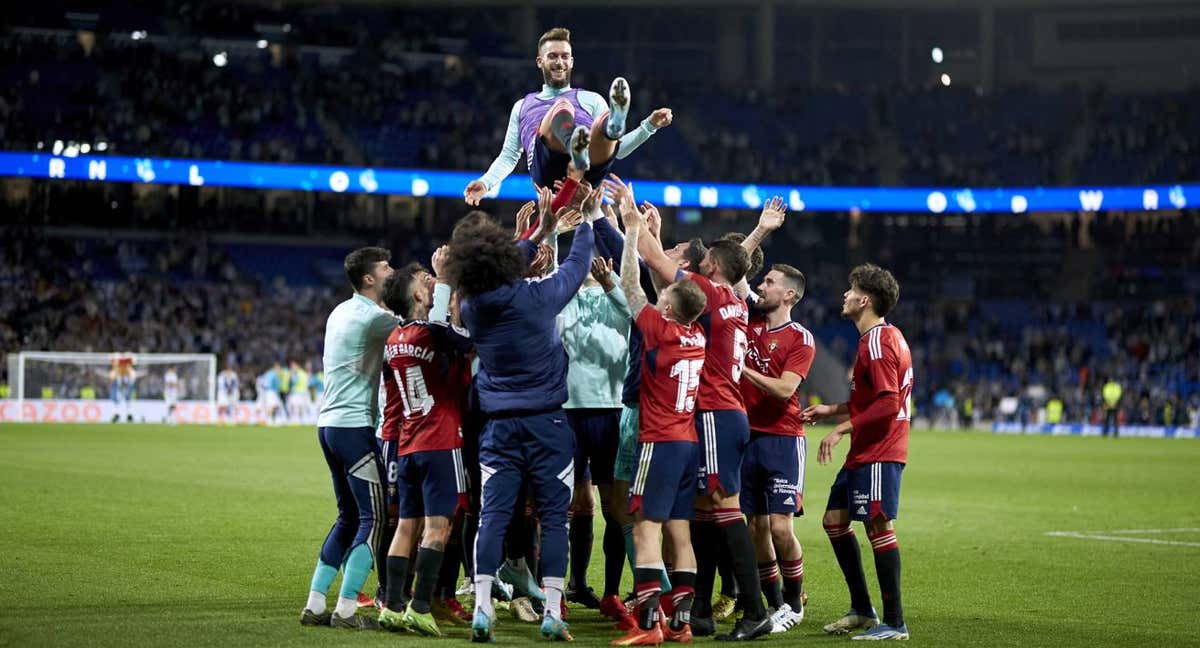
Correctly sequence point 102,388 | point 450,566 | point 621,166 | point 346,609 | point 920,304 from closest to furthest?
point 346,609
point 450,566
point 102,388
point 621,166
point 920,304

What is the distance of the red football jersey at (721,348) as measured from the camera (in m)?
8.62

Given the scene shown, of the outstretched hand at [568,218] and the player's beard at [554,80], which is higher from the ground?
the player's beard at [554,80]

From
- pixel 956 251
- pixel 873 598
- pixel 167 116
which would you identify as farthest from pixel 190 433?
pixel 956 251

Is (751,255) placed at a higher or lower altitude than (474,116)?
lower

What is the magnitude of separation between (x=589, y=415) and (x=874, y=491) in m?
1.83

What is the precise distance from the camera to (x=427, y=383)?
8.49m

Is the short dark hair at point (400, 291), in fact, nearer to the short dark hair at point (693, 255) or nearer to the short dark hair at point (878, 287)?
the short dark hair at point (693, 255)

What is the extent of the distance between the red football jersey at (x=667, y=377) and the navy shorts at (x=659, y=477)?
57 millimetres

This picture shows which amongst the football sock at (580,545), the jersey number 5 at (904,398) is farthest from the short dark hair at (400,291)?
the jersey number 5 at (904,398)

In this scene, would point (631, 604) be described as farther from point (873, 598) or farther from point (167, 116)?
point (167, 116)

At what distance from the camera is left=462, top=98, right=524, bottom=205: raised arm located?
9227 mm

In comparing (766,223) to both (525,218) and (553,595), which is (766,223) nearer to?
(525,218)

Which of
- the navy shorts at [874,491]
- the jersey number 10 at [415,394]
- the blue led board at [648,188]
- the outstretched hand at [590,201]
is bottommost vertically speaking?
the navy shorts at [874,491]

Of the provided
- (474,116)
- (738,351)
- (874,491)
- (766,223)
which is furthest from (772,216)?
(474,116)
